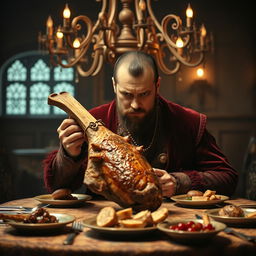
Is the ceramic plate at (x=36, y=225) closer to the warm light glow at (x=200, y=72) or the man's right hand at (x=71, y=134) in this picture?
the man's right hand at (x=71, y=134)

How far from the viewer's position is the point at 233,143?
11.4m

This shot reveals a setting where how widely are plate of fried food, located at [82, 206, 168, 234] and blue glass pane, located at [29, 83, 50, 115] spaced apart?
10.6 m

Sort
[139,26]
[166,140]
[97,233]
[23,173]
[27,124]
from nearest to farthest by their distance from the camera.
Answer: [97,233]
[166,140]
[139,26]
[23,173]
[27,124]

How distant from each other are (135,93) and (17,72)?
9806 mm

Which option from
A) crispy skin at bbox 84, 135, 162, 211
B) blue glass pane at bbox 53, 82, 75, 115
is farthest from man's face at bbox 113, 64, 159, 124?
blue glass pane at bbox 53, 82, 75, 115

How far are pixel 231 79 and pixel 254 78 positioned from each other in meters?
0.49

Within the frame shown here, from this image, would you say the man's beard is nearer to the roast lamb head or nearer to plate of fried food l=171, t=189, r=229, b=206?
plate of fried food l=171, t=189, r=229, b=206

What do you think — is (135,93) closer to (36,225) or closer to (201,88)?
(36,225)

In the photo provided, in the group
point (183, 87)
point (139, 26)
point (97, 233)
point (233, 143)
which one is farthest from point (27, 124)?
point (97, 233)

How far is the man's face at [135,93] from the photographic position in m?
3.15

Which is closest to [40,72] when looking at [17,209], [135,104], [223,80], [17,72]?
[17,72]

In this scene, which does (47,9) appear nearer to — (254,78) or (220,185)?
(254,78)

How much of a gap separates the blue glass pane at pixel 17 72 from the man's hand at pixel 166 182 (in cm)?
1005

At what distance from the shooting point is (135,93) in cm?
314
